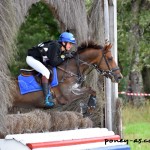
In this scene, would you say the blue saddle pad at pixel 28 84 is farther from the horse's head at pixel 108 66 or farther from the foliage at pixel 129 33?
the foliage at pixel 129 33

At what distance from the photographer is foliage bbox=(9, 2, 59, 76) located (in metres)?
22.3

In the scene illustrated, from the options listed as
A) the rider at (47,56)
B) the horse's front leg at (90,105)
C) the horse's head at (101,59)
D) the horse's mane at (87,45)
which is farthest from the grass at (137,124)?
the rider at (47,56)

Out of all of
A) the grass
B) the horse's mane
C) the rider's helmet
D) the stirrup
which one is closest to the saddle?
the stirrup

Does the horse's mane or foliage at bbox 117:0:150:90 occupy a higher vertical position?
foliage at bbox 117:0:150:90

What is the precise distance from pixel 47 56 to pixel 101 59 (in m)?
1.23

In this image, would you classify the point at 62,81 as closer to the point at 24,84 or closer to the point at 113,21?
the point at 24,84

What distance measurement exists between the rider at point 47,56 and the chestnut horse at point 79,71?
0.81 ft

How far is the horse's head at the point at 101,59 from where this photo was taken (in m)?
11.4

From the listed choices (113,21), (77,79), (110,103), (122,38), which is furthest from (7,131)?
(122,38)

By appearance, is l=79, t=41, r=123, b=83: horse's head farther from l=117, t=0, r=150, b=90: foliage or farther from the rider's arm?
l=117, t=0, r=150, b=90: foliage

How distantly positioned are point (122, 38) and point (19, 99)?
14.7 metres

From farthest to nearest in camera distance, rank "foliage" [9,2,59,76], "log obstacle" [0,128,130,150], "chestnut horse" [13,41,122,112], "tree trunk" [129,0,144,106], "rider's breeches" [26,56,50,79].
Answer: "tree trunk" [129,0,144,106] < "foliage" [9,2,59,76] < "chestnut horse" [13,41,122,112] < "rider's breeches" [26,56,50,79] < "log obstacle" [0,128,130,150]

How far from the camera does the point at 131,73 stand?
25297 mm

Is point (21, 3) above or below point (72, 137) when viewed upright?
above
